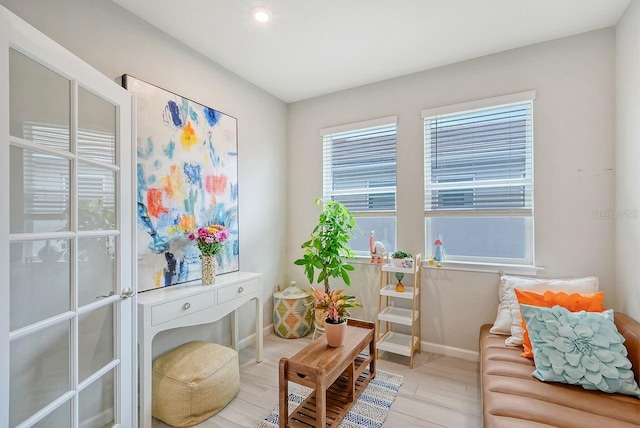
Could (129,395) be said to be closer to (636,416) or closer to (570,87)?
(636,416)

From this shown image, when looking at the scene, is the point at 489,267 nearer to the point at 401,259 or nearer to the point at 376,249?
the point at 401,259

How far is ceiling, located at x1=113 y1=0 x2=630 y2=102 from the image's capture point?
1.95m

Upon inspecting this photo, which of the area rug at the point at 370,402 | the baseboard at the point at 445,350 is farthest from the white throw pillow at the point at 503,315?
the area rug at the point at 370,402

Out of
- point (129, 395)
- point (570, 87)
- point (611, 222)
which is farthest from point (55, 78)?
point (611, 222)

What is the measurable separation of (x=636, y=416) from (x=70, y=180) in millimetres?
2779

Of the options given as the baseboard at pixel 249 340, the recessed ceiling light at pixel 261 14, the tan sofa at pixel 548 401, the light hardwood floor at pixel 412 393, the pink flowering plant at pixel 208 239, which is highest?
the recessed ceiling light at pixel 261 14

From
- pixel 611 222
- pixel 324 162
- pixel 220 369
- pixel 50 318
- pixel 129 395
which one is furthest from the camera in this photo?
pixel 324 162

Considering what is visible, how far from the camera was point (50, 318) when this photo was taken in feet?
4.01

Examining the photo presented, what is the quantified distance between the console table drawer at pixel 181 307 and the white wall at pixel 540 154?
1517mm

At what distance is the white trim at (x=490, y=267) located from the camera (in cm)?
240

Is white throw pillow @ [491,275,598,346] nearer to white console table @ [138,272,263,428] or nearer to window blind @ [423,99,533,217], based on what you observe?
window blind @ [423,99,533,217]

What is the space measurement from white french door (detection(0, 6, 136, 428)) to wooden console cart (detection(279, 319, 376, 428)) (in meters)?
0.91

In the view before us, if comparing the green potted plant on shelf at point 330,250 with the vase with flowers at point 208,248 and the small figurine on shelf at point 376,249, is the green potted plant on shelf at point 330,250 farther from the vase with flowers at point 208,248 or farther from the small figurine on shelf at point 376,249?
the vase with flowers at point 208,248

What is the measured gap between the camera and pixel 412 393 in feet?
7.08
